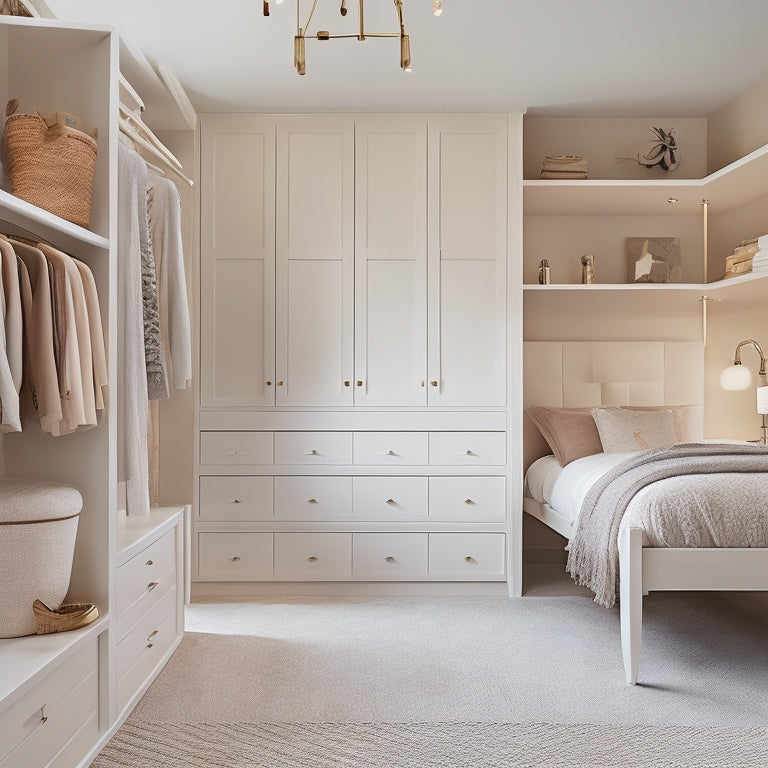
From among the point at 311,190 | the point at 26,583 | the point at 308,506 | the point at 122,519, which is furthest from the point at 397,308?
the point at 26,583

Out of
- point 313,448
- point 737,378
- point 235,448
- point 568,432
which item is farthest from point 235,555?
point 737,378

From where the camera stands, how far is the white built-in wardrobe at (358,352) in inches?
156

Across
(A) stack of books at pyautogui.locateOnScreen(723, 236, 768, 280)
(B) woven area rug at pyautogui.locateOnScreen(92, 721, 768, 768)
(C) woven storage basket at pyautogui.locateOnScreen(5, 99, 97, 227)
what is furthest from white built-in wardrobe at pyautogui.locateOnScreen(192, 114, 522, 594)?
(C) woven storage basket at pyautogui.locateOnScreen(5, 99, 97, 227)

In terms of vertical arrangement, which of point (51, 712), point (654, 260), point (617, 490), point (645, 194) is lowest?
point (51, 712)

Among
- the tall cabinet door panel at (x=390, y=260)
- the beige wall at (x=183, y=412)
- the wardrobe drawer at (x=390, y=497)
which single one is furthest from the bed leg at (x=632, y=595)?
the beige wall at (x=183, y=412)

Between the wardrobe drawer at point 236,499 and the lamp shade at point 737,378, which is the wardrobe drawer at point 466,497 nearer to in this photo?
the wardrobe drawer at point 236,499

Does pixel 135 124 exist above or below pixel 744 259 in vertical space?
above

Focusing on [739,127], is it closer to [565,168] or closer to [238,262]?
[565,168]

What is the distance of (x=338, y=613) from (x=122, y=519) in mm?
1231

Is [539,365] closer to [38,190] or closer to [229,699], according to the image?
[229,699]

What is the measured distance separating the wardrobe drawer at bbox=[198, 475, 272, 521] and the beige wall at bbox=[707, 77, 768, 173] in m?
3.07

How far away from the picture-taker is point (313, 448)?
13.1 feet

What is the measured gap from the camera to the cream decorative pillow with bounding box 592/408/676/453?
12.7ft

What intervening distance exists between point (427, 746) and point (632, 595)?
0.92 metres
